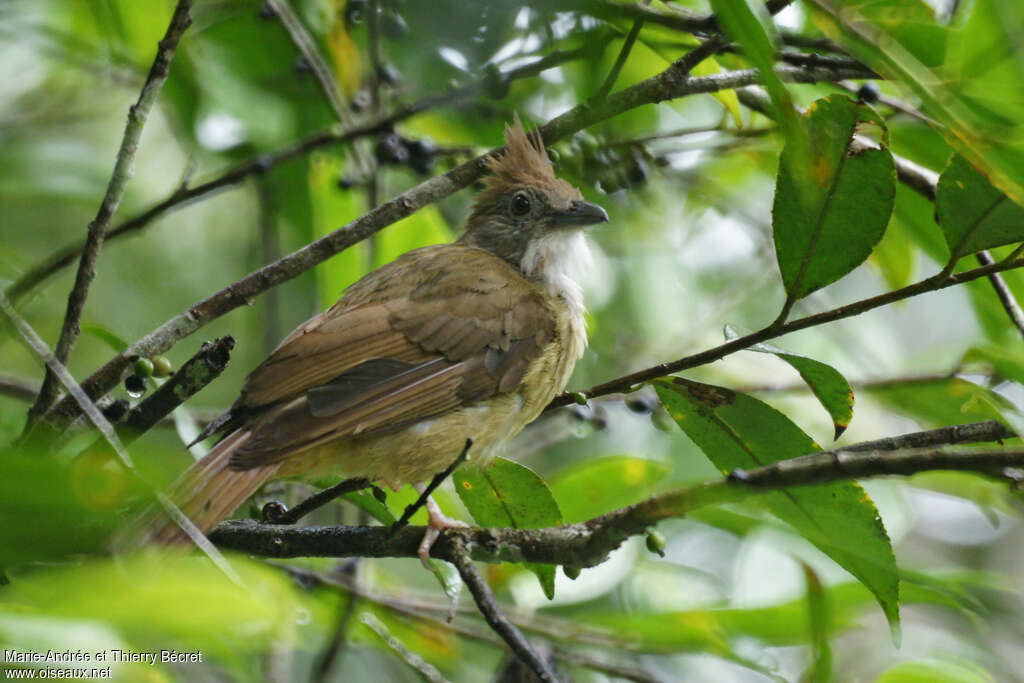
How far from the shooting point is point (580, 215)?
15.0 ft

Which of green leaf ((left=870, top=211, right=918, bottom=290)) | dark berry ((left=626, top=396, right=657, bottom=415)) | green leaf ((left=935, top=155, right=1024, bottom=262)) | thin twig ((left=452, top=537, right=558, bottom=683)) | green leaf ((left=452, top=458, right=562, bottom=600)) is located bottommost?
thin twig ((left=452, top=537, right=558, bottom=683))

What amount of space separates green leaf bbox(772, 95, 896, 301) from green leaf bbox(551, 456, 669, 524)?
126 cm

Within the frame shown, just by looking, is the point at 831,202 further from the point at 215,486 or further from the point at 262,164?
the point at 262,164

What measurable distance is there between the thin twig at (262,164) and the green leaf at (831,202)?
64 centimetres

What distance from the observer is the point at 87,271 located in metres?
2.68

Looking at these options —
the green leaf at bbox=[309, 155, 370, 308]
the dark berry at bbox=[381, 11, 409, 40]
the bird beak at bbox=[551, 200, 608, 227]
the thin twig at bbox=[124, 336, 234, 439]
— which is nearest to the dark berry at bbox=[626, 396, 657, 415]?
the bird beak at bbox=[551, 200, 608, 227]

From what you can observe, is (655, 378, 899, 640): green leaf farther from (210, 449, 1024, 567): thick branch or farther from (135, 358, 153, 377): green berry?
(135, 358, 153, 377): green berry

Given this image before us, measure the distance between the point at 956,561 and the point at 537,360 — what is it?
21.9ft

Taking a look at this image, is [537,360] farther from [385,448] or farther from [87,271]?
[87,271]

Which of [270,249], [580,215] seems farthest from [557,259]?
[270,249]

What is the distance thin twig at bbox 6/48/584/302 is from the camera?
3.04m

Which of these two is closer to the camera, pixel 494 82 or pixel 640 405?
pixel 494 82

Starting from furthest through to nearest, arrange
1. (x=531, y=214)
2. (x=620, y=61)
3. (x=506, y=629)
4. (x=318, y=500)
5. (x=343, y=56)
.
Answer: (x=531, y=214) < (x=343, y=56) < (x=318, y=500) < (x=620, y=61) < (x=506, y=629)

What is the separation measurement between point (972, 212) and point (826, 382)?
0.56 metres
